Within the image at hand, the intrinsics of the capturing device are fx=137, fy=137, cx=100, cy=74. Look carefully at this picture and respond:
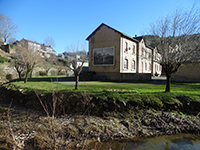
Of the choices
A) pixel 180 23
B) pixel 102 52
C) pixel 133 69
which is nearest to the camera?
pixel 180 23

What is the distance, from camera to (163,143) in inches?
237

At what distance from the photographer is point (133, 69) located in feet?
88.3

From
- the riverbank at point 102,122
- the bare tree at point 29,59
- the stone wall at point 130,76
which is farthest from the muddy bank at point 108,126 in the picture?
the stone wall at point 130,76

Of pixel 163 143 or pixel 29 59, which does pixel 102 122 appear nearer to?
pixel 163 143

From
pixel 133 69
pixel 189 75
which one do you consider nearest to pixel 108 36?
pixel 133 69

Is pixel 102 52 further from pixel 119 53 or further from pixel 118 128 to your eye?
pixel 118 128

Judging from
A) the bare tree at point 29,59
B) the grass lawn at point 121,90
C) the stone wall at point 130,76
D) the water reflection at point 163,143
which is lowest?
the water reflection at point 163,143

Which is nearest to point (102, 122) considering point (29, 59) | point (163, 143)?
point (163, 143)

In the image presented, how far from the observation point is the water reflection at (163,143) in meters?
5.67

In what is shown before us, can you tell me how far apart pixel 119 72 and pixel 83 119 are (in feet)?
50.9

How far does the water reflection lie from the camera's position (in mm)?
5672

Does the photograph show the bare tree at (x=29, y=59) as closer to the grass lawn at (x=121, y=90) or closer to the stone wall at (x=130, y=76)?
the grass lawn at (x=121, y=90)

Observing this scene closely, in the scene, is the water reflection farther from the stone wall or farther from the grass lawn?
the stone wall

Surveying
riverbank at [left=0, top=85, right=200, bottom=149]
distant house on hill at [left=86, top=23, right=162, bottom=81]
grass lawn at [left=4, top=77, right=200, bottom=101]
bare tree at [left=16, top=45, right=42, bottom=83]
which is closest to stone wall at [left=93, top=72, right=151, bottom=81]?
distant house on hill at [left=86, top=23, right=162, bottom=81]
